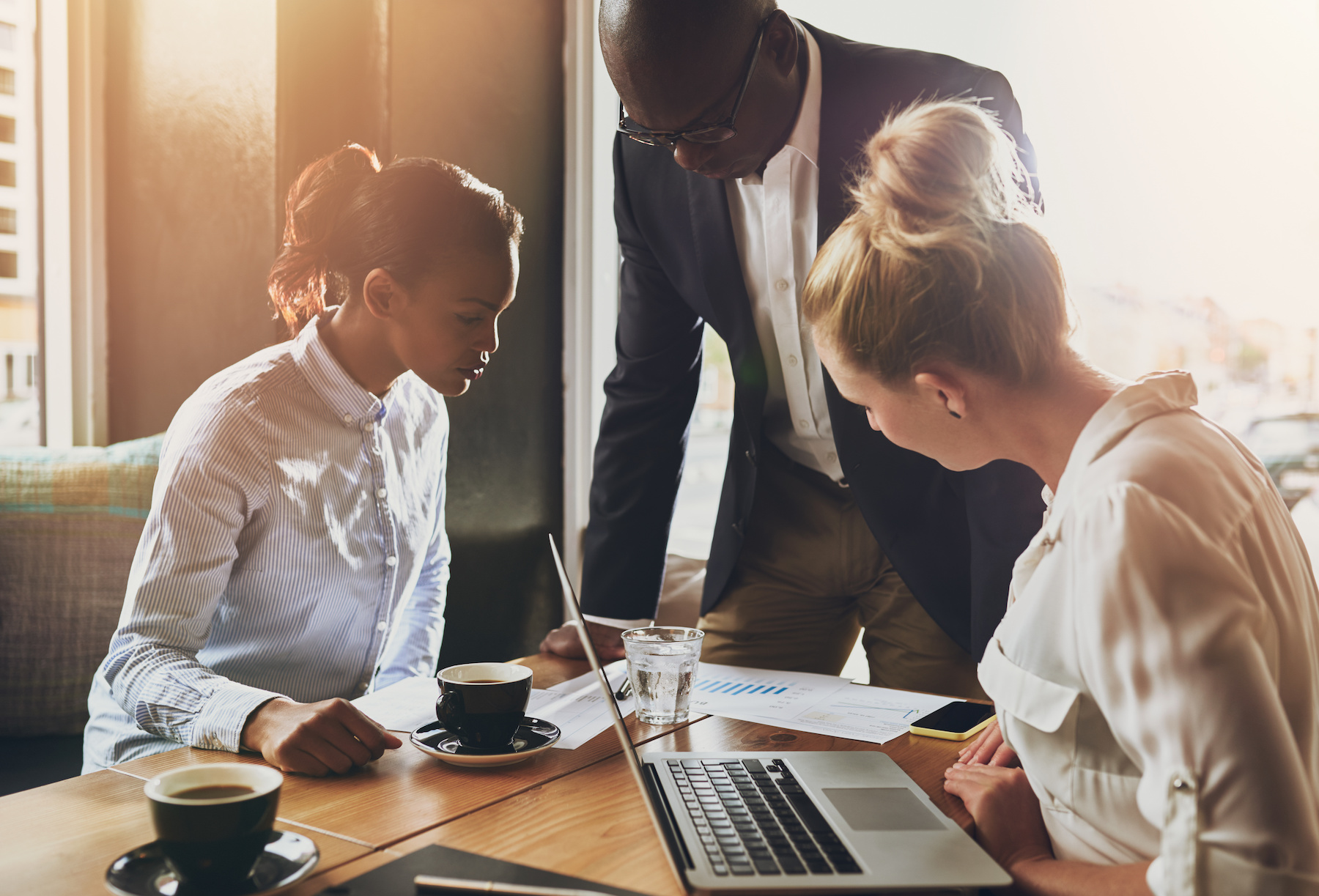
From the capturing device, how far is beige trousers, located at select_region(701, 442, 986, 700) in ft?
5.63

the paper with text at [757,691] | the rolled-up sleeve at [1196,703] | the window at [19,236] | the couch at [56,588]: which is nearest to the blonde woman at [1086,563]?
the rolled-up sleeve at [1196,703]

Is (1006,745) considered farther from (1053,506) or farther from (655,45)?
(655,45)

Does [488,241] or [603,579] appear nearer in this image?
[488,241]

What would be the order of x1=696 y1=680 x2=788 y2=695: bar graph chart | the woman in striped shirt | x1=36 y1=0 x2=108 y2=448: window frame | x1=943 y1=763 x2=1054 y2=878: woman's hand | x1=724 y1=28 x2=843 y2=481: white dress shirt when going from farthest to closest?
x1=36 y1=0 x2=108 y2=448: window frame, x1=724 y1=28 x2=843 y2=481: white dress shirt, x1=696 y1=680 x2=788 y2=695: bar graph chart, the woman in striped shirt, x1=943 y1=763 x2=1054 y2=878: woman's hand

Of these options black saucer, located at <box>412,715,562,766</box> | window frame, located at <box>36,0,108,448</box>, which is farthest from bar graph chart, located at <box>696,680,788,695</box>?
window frame, located at <box>36,0,108,448</box>

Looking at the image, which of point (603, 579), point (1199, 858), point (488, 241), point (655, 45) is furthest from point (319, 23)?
point (1199, 858)

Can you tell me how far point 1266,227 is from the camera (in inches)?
77.5

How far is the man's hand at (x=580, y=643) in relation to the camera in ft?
4.92

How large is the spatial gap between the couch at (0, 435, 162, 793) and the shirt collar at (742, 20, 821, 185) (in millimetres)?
1387

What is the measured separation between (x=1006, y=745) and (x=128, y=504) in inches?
66.0

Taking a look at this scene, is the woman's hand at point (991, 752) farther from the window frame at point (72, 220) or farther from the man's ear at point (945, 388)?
the window frame at point (72, 220)

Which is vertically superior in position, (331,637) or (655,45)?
(655,45)

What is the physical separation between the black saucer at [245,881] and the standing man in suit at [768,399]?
2.49 ft

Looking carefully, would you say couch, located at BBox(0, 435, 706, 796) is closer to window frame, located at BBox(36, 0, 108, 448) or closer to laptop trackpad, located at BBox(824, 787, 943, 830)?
window frame, located at BBox(36, 0, 108, 448)
